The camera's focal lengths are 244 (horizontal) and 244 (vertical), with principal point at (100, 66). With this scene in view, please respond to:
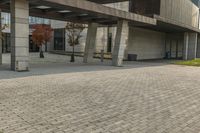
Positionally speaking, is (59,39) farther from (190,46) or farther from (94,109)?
(94,109)

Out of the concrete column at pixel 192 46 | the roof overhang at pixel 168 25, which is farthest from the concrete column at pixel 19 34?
the concrete column at pixel 192 46

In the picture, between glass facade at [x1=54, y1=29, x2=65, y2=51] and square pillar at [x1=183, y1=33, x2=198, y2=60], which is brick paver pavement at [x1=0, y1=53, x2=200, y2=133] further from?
glass facade at [x1=54, y1=29, x2=65, y2=51]

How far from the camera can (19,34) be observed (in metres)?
14.6

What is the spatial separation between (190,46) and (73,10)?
30.1 m

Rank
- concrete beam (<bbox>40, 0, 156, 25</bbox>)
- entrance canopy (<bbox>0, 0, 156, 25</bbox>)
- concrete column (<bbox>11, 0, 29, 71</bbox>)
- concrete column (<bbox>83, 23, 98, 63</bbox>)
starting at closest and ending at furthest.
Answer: concrete column (<bbox>11, 0, 29, 71</bbox>) < concrete beam (<bbox>40, 0, 156, 25</bbox>) < entrance canopy (<bbox>0, 0, 156, 25</bbox>) < concrete column (<bbox>83, 23, 98, 63</bbox>)

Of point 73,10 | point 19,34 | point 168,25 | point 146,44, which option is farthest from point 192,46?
point 19,34

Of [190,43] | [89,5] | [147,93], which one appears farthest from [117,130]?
[190,43]

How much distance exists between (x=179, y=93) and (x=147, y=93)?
1437 millimetres

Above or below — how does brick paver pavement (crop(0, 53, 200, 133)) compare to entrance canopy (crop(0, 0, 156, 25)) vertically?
below

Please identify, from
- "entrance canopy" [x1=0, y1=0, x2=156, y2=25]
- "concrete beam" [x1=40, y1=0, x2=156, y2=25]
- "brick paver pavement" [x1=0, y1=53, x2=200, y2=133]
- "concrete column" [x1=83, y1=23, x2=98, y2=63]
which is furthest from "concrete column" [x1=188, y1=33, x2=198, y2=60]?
"brick paver pavement" [x1=0, y1=53, x2=200, y2=133]

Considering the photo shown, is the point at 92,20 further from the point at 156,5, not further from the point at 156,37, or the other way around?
the point at 156,37

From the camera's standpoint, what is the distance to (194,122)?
6.18 meters

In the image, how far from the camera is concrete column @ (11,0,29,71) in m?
14.4

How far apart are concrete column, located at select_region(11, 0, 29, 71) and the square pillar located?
31.7 meters
